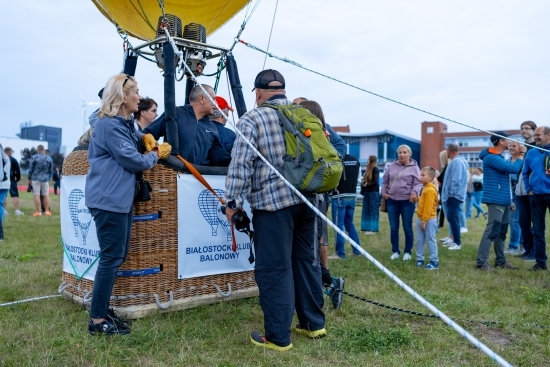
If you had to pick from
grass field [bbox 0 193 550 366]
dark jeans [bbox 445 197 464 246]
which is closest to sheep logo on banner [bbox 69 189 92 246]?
grass field [bbox 0 193 550 366]

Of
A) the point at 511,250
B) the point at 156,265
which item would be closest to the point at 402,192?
the point at 511,250

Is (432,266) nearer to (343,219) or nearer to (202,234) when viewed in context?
(343,219)

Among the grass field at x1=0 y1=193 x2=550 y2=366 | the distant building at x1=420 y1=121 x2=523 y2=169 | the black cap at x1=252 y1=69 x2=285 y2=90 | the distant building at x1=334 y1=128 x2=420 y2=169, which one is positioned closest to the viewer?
the grass field at x1=0 y1=193 x2=550 y2=366

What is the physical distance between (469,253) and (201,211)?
497 cm

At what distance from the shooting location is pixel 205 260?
4.09 meters

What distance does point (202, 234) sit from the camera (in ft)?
13.3

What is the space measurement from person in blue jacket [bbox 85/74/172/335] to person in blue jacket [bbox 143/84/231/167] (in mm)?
741

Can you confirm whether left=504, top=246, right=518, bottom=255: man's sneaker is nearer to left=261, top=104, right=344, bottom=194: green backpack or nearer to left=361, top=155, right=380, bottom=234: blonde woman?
left=361, top=155, right=380, bottom=234: blonde woman

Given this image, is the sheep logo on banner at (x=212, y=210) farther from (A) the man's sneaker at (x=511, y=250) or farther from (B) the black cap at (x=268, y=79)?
(A) the man's sneaker at (x=511, y=250)

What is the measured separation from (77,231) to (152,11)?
2301 mm

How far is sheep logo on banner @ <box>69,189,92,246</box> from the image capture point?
3992 millimetres

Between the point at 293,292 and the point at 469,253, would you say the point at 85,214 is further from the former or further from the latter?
the point at 469,253

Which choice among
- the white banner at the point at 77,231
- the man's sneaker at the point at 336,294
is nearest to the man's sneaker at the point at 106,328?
the white banner at the point at 77,231

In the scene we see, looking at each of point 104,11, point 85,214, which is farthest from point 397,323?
point 104,11
